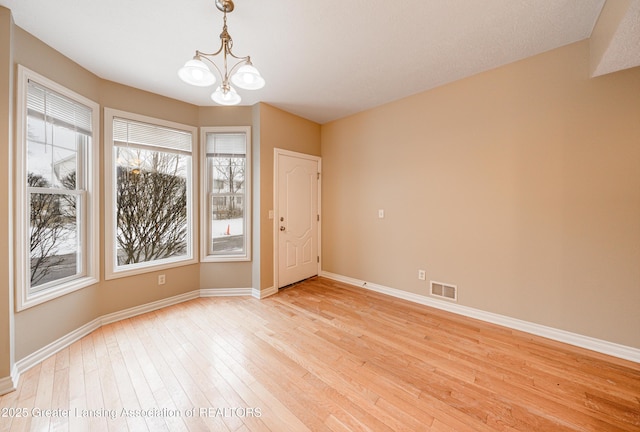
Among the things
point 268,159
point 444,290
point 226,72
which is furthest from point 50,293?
point 444,290

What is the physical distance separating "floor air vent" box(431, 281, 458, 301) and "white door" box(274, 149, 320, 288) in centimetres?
198

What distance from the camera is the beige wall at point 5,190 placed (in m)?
1.68

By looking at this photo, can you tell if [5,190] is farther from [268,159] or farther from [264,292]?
[264,292]

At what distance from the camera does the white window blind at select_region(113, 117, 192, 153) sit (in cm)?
275

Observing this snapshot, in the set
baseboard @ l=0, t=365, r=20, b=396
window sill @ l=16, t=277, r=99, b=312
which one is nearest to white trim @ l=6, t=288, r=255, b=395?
baseboard @ l=0, t=365, r=20, b=396

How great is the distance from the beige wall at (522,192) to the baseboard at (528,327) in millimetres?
62

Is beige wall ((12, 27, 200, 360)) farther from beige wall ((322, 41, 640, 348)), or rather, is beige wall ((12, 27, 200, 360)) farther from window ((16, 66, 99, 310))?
beige wall ((322, 41, 640, 348))

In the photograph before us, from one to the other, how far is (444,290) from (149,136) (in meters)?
4.13

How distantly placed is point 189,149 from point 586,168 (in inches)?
171

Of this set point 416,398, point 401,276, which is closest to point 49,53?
point 416,398

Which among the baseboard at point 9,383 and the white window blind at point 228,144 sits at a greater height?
the white window blind at point 228,144

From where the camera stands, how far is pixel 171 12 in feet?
5.77

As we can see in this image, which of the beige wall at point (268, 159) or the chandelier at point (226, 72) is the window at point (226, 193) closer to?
the beige wall at point (268, 159)

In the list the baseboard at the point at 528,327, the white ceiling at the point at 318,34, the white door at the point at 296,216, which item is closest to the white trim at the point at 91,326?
the white door at the point at 296,216
